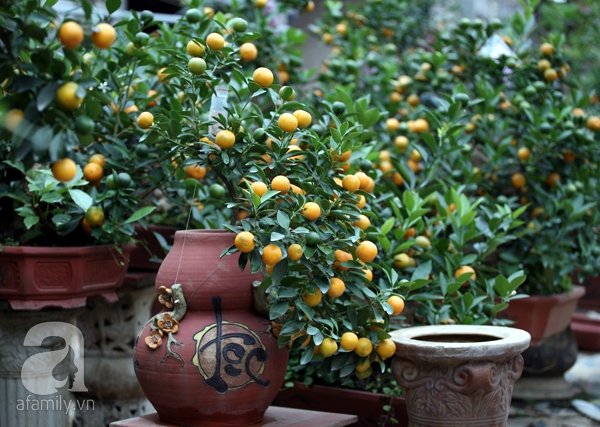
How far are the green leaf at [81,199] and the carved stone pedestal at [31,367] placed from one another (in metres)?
0.38

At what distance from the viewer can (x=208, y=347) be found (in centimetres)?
181

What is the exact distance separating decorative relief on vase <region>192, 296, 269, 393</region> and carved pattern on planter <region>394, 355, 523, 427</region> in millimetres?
413

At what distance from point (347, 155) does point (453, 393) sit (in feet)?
2.44

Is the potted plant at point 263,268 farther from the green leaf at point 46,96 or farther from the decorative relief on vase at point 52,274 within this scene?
the green leaf at point 46,96

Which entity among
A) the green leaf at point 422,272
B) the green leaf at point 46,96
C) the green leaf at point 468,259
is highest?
the green leaf at point 46,96

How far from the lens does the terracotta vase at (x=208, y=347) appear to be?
1.80 meters

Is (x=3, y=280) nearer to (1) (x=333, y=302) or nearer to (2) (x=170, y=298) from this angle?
(2) (x=170, y=298)

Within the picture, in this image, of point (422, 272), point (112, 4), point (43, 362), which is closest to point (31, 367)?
point (43, 362)

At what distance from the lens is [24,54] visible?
1.93 metres

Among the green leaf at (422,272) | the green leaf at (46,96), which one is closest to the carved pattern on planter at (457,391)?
the green leaf at (422,272)

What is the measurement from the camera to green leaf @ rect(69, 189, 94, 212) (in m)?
2.04

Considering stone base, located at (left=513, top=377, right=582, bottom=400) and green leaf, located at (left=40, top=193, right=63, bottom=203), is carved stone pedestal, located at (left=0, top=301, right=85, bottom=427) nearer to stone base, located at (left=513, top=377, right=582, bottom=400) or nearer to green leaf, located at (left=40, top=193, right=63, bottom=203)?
green leaf, located at (left=40, top=193, right=63, bottom=203)

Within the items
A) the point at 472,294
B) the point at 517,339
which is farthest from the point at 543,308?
the point at 517,339

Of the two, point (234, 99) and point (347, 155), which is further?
point (234, 99)
